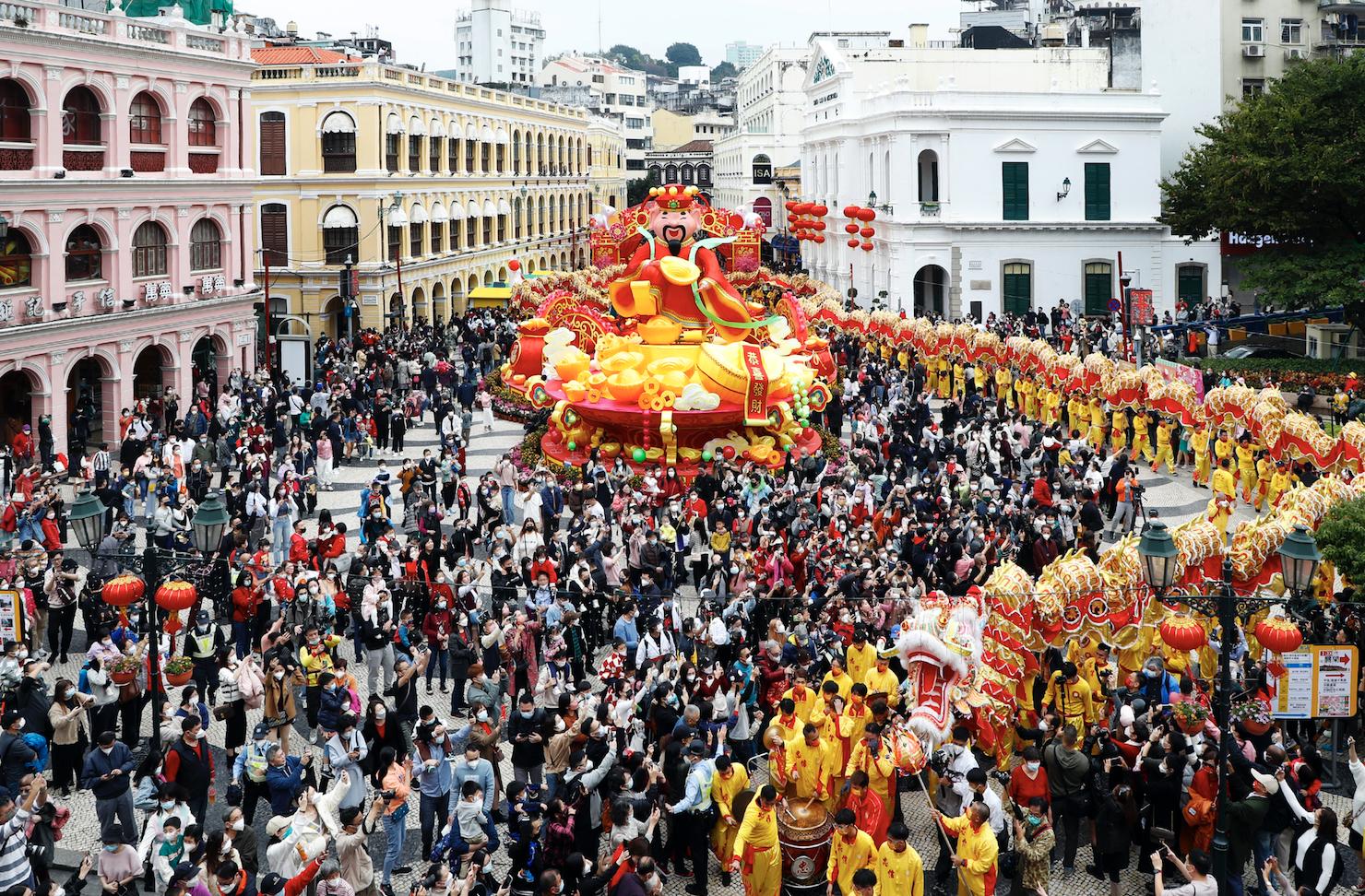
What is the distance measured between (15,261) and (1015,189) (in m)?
33.6

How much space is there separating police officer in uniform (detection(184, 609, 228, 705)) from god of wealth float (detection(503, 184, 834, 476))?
1008 centimetres

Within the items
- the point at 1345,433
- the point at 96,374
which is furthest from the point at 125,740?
the point at 96,374

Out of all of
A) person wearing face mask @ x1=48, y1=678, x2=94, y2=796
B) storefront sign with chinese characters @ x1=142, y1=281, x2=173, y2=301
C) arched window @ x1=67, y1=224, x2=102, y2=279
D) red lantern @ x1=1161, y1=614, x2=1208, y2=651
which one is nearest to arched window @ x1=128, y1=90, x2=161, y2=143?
arched window @ x1=67, y1=224, x2=102, y2=279

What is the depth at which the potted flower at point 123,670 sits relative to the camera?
13180 millimetres

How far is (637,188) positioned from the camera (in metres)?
106

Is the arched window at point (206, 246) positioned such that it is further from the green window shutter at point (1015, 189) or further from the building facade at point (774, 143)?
the building facade at point (774, 143)

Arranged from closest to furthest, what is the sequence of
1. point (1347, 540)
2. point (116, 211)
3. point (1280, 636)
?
point (1280, 636)
point (1347, 540)
point (116, 211)

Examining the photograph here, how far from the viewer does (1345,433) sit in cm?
2039

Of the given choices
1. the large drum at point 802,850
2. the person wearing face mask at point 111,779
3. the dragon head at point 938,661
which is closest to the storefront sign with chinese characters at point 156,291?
the person wearing face mask at point 111,779

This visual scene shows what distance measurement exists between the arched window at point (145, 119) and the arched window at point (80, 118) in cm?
89

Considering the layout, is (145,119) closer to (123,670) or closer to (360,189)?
(360,189)

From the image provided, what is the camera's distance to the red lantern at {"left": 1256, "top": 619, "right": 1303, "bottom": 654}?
12.3m

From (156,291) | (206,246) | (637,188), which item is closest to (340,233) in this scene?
(206,246)

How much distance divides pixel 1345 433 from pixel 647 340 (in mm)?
11979
